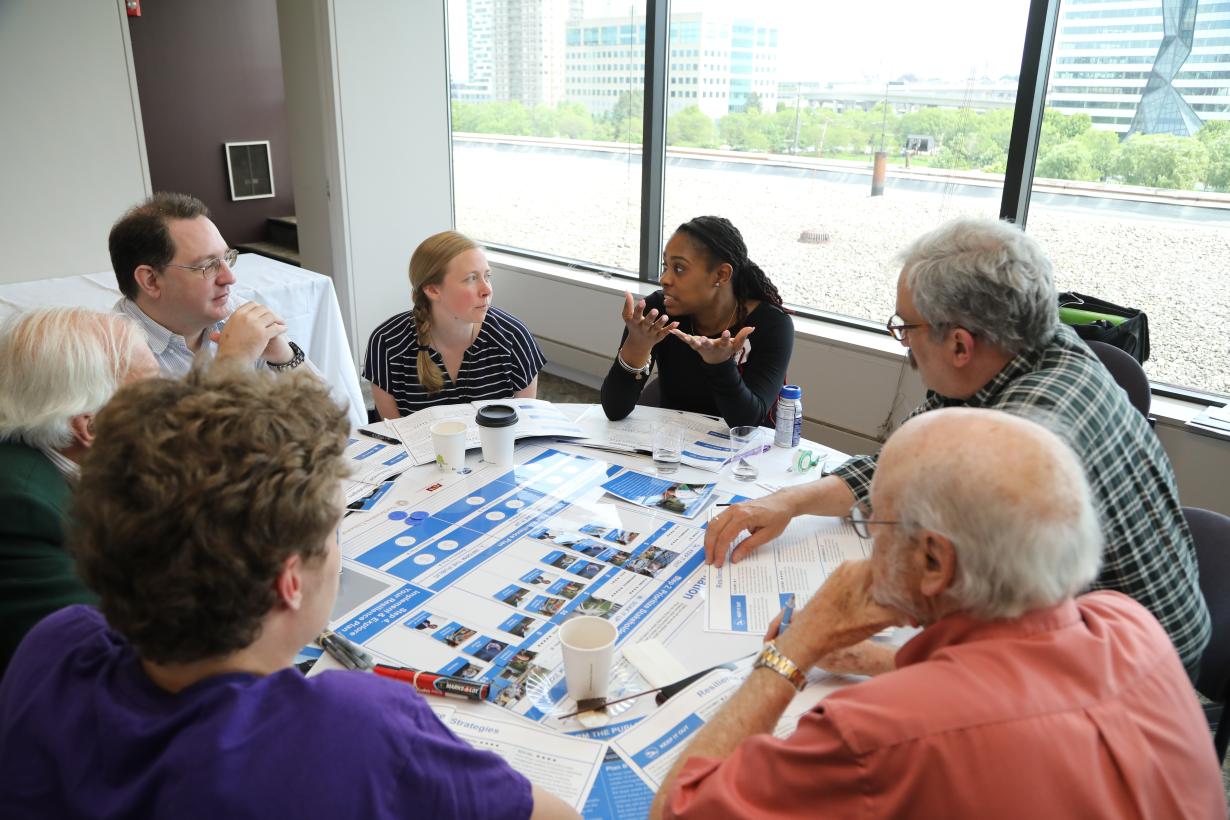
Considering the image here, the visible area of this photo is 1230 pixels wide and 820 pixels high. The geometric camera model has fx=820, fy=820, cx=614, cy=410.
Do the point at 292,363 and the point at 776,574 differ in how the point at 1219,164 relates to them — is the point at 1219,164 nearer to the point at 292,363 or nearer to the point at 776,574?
the point at 776,574

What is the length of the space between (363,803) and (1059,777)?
0.69m

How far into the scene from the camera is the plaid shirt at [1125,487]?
1.40m

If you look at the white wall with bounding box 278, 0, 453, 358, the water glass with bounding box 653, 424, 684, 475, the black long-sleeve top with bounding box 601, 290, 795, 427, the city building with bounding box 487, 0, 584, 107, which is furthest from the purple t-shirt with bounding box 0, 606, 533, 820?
the city building with bounding box 487, 0, 584, 107

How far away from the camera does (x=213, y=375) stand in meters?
0.87

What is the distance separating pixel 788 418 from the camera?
215 centimetres

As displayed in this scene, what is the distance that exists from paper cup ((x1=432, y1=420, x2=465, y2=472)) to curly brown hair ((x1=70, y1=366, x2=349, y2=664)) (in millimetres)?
1109

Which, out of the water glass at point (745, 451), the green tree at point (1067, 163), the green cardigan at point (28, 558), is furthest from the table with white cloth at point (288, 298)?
the green tree at point (1067, 163)

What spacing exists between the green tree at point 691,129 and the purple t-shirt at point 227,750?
4.00 metres

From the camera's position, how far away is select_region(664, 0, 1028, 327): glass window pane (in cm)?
347

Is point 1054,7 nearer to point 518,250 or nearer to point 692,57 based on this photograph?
point 692,57

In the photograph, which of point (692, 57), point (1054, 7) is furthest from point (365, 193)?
point (1054, 7)

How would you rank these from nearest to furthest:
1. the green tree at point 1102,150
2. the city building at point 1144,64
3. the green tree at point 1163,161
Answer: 1. the city building at point 1144,64
2. the green tree at point 1163,161
3. the green tree at point 1102,150

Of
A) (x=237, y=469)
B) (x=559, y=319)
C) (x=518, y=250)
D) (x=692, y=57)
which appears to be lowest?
(x=559, y=319)

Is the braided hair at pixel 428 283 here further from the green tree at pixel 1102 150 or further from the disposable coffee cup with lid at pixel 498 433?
the green tree at pixel 1102 150
